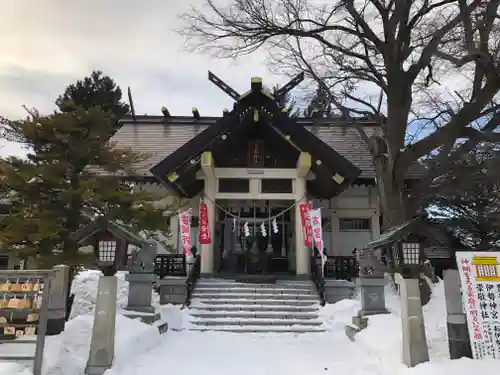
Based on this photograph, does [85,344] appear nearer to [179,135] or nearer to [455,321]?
[455,321]

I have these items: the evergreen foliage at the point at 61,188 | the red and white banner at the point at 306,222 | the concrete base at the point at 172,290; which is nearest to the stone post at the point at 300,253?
the red and white banner at the point at 306,222

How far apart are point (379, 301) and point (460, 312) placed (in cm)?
299

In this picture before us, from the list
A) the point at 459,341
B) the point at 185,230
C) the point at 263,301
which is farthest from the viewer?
the point at 185,230

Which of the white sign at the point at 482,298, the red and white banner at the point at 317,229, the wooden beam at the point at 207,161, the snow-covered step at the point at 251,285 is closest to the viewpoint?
the white sign at the point at 482,298

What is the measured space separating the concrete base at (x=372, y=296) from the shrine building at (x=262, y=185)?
4630 millimetres

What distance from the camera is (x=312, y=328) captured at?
→ 1058cm

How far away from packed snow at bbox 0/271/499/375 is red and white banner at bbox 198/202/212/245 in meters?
3.49

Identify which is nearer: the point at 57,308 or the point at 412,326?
the point at 412,326

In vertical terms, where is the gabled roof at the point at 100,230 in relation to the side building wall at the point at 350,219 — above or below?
below

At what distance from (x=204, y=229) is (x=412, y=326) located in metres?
8.55

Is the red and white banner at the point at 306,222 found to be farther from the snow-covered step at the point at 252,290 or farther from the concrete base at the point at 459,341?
the concrete base at the point at 459,341

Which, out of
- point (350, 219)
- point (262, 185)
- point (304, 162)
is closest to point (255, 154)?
point (262, 185)

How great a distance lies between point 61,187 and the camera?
35.8 feet

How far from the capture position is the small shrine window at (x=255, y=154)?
15.6 meters
